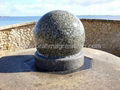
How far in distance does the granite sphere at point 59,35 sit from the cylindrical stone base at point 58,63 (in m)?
0.11

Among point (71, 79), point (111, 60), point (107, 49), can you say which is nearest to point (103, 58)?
point (111, 60)

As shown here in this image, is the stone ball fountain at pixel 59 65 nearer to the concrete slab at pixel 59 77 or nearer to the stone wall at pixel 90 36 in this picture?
the concrete slab at pixel 59 77

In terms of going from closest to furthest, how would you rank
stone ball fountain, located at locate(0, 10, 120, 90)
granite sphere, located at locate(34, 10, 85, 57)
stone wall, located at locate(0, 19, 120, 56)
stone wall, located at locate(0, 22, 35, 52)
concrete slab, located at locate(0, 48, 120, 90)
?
concrete slab, located at locate(0, 48, 120, 90), stone ball fountain, located at locate(0, 10, 120, 90), granite sphere, located at locate(34, 10, 85, 57), stone wall, located at locate(0, 22, 35, 52), stone wall, located at locate(0, 19, 120, 56)

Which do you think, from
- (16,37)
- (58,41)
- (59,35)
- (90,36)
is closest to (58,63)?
(58,41)

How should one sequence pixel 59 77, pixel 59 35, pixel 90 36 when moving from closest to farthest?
pixel 59 77 → pixel 59 35 → pixel 90 36

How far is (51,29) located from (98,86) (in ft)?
5.12

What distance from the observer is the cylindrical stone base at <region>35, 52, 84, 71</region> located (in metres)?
4.07

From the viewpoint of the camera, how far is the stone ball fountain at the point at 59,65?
362 centimetres

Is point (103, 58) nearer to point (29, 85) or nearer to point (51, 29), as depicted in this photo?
point (51, 29)

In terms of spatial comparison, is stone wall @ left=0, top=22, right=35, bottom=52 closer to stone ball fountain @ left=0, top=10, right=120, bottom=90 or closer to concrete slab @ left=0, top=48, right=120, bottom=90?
concrete slab @ left=0, top=48, right=120, bottom=90

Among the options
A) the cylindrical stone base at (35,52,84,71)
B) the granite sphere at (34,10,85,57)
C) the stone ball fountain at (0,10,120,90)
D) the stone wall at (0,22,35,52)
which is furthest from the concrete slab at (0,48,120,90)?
the stone wall at (0,22,35,52)

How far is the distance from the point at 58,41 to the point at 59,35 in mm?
136

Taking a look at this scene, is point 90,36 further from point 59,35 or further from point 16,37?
point 59,35

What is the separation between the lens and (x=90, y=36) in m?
9.46
